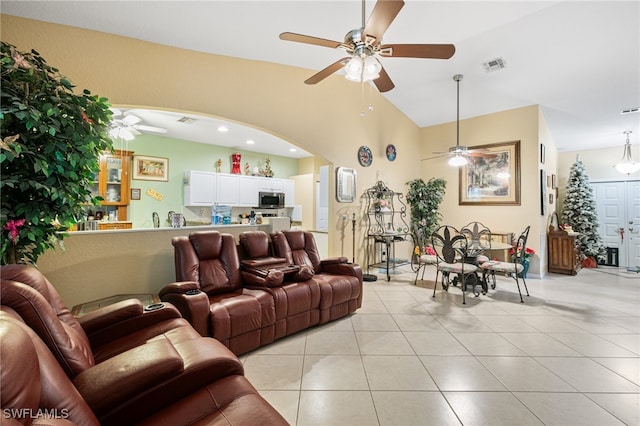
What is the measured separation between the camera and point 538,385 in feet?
6.92

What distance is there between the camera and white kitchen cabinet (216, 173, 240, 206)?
20.8 ft

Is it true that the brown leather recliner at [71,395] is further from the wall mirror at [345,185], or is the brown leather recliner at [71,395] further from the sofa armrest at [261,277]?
the wall mirror at [345,185]

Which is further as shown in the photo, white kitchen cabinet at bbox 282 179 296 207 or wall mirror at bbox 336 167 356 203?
white kitchen cabinet at bbox 282 179 296 207

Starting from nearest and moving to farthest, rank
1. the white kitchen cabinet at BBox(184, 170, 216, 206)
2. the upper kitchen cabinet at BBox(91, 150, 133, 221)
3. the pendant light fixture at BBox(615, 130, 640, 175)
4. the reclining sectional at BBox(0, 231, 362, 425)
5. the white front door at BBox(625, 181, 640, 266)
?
1. the reclining sectional at BBox(0, 231, 362, 425)
2. the upper kitchen cabinet at BBox(91, 150, 133, 221)
3. the pendant light fixture at BBox(615, 130, 640, 175)
4. the white kitchen cabinet at BBox(184, 170, 216, 206)
5. the white front door at BBox(625, 181, 640, 266)

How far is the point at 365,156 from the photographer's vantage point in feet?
18.4

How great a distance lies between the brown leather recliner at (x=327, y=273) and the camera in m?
3.19

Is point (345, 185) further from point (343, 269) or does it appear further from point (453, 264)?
point (453, 264)

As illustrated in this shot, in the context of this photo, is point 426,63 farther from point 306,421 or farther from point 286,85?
point 306,421

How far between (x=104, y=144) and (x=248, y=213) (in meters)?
5.21

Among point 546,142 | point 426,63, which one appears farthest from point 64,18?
point 546,142

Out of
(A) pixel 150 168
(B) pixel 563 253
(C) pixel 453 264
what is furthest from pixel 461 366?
(A) pixel 150 168

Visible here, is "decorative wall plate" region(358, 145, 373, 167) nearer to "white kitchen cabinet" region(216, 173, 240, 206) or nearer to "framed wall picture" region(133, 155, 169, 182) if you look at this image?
"white kitchen cabinet" region(216, 173, 240, 206)

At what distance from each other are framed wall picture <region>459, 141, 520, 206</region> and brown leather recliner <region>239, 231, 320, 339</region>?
4.17 m

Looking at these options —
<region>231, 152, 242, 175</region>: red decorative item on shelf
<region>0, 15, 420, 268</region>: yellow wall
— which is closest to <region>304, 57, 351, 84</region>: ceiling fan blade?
<region>0, 15, 420, 268</region>: yellow wall
